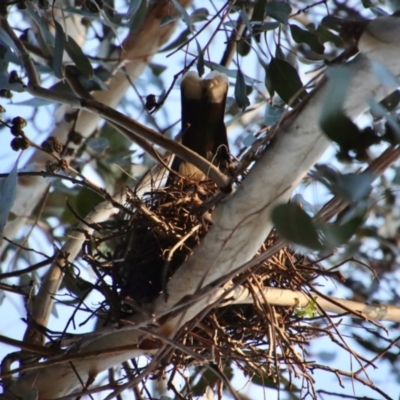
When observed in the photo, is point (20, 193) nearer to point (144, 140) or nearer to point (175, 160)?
point (175, 160)

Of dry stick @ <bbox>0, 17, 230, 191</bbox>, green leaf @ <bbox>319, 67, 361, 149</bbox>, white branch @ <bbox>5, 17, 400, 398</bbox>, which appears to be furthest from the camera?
dry stick @ <bbox>0, 17, 230, 191</bbox>

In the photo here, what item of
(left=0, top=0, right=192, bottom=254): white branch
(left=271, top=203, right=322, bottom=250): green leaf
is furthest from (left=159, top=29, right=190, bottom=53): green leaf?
(left=271, top=203, right=322, bottom=250): green leaf

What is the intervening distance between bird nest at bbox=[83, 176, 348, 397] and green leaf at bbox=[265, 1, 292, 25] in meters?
0.47

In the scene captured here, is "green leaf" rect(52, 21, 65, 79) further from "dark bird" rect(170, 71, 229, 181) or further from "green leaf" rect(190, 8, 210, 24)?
"green leaf" rect(190, 8, 210, 24)

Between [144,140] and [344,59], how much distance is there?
0.47 metres

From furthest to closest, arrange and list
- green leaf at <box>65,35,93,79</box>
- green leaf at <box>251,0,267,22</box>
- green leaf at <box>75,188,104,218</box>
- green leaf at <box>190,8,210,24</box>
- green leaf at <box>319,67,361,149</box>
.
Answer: green leaf at <box>75,188,104,218</box>
green leaf at <box>190,8,210,24</box>
green leaf at <box>65,35,93,79</box>
green leaf at <box>251,0,267,22</box>
green leaf at <box>319,67,361,149</box>

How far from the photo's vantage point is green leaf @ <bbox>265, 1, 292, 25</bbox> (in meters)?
1.63

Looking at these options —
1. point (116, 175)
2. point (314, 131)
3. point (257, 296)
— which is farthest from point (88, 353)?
point (116, 175)

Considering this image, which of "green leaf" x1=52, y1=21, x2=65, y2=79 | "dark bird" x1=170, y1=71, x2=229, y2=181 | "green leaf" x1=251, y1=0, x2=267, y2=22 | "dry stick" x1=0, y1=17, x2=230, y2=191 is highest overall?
"green leaf" x1=52, y1=21, x2=65, y2=79

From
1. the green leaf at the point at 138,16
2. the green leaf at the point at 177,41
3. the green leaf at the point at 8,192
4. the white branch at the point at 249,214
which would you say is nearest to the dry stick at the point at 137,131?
the white branch at the point at 249,214

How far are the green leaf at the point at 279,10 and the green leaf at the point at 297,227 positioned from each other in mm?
706

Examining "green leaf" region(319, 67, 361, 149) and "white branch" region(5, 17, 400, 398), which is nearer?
"green leaf" region(319, 67, 361, 149)

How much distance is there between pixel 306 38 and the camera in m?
1.81

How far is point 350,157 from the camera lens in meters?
1.08
